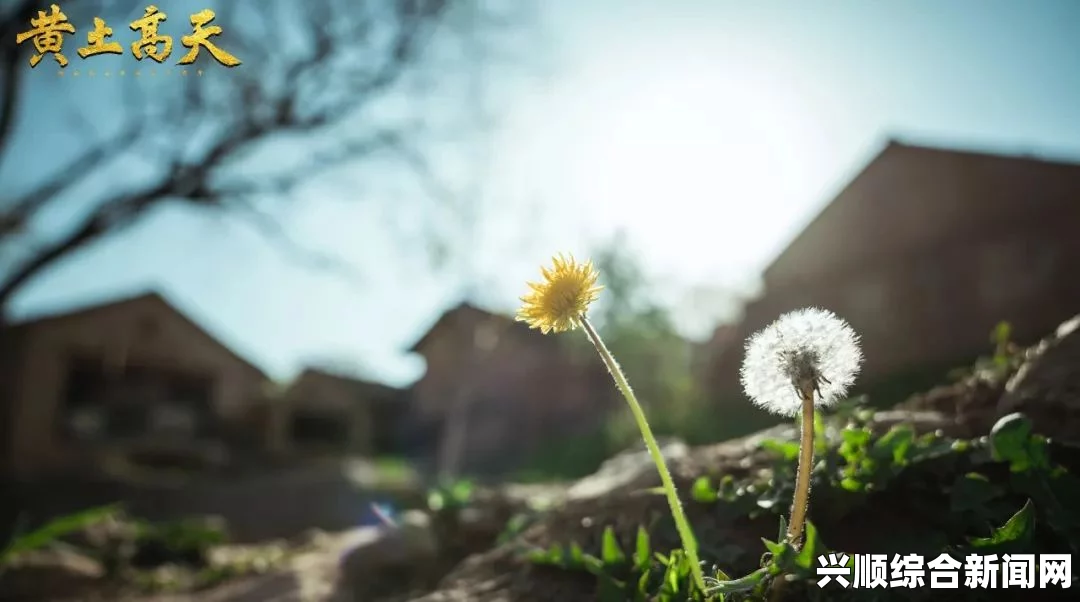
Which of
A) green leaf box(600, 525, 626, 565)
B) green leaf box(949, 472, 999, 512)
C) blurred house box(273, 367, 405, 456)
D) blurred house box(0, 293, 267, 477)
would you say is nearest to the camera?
green leaf box(949, 472, 999, 512)

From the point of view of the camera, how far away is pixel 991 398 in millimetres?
3053

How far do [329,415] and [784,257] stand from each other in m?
16.7

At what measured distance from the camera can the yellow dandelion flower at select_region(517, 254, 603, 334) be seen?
5.18ft

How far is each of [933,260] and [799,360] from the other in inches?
554

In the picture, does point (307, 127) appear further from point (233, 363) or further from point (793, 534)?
point (793, 534)

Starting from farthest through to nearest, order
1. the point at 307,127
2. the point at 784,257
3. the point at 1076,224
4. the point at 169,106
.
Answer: the point at 784,257 < the point at 307,127 < the point at 169,106 < the point at 1076,224

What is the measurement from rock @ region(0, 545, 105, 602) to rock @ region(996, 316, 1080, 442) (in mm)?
7524

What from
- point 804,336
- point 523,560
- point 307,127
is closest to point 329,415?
point 307,127

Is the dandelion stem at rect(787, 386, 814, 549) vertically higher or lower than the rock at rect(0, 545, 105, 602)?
higher

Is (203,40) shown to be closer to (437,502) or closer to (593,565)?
(437,502)

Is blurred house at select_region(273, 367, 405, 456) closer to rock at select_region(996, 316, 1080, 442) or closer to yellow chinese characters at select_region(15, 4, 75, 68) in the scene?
yellow chinese characters at select_region(15, 4, 75, 68)

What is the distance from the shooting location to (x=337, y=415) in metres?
24.6

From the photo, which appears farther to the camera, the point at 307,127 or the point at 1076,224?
the point at 307,127

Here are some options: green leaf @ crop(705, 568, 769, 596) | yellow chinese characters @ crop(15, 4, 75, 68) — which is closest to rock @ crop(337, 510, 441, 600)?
green leaf @ crop(705, 568, 769, 596)
